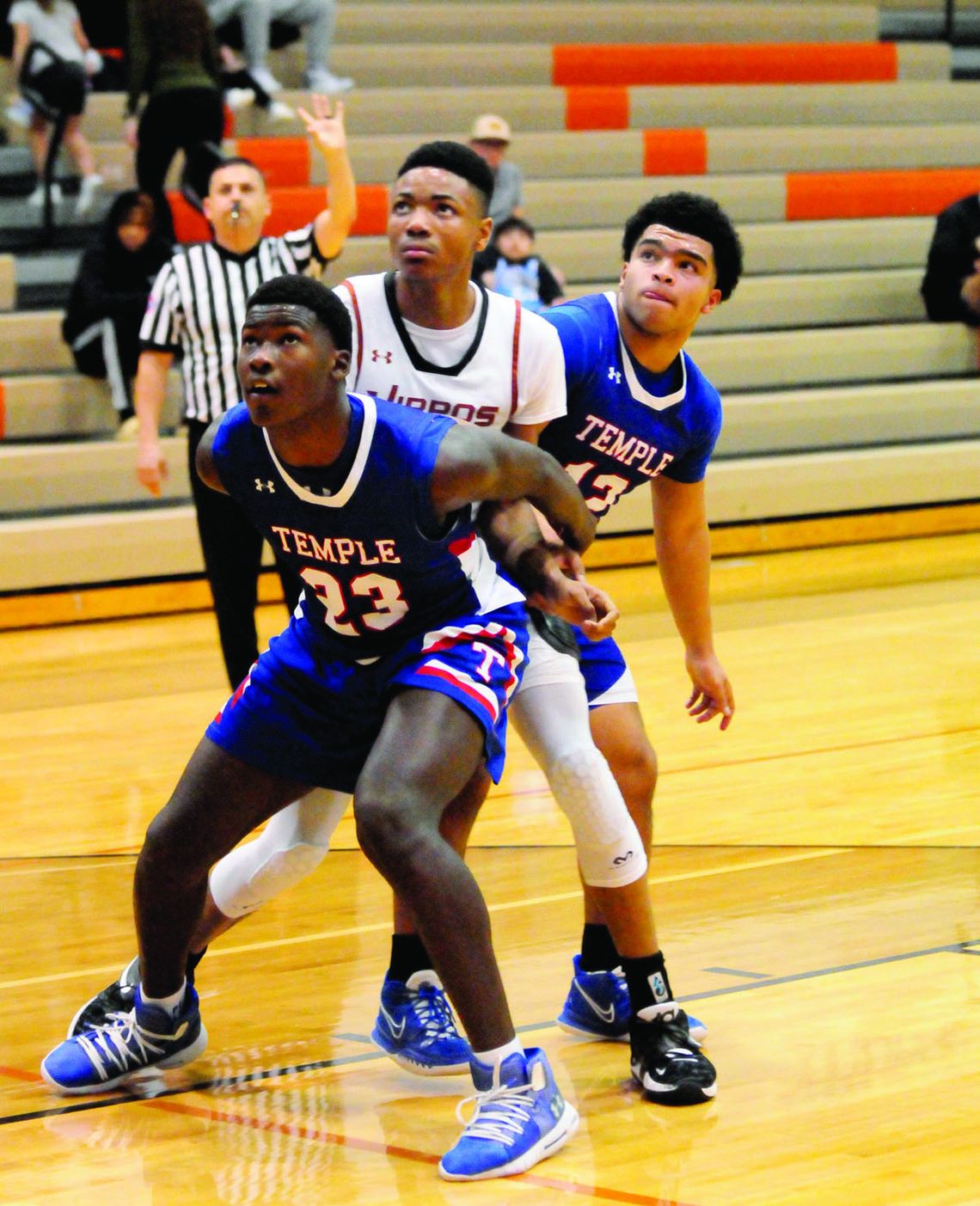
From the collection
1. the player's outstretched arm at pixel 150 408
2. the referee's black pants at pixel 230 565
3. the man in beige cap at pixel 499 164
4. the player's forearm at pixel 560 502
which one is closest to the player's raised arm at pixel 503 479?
the player's forearm at pixel 560 502

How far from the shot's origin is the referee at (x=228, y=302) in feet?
18.7

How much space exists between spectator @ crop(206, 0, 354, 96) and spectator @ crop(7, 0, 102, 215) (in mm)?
819

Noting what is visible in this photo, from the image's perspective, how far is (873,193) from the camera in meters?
12.1

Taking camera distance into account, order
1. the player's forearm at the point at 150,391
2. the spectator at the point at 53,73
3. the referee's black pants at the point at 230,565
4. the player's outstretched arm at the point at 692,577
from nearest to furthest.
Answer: the player's outstretched arm at the point at 692,577 → the referee's black pants at the point at 230,565 → the player's forearm at the point at 150,391 → the spectator at the point at 53,73

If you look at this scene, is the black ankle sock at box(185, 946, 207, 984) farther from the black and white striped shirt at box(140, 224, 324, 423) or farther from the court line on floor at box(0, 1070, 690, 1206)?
the black and white striped shirt at box(140, 224, 324, 423)

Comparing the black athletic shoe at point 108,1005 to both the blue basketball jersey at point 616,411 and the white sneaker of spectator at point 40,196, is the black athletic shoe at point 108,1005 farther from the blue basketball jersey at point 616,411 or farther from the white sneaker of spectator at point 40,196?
the white sneaker of spectator at point 40,196

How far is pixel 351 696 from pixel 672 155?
922cm

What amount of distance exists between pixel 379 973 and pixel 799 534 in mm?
6649

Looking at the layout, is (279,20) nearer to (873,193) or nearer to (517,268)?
(517,268)

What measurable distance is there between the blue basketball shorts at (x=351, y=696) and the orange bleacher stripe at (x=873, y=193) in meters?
9.31

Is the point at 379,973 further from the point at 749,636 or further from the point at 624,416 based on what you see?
the point at 749,636

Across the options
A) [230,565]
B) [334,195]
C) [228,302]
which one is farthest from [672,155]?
[230,565]

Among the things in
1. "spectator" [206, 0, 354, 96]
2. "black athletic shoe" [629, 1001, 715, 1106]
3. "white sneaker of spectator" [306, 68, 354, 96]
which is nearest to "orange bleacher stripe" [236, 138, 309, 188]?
"spectator" [206, 0, 354, 96]

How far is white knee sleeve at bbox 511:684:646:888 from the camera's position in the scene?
122 inches
